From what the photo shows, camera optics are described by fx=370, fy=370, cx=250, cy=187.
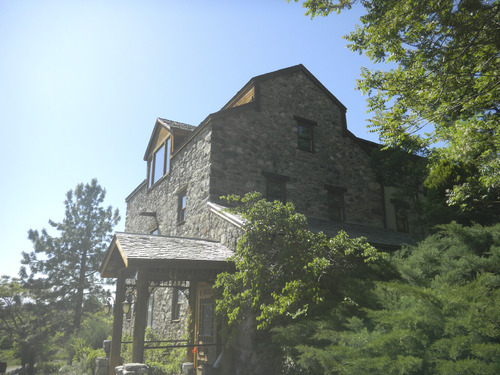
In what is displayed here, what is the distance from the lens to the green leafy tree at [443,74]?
7383 mm

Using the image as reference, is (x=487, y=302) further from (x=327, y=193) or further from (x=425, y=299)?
(x=327, y=193)

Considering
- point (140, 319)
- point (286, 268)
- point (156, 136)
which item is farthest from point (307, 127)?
point (140, 319)

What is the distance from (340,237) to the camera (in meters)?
7.25

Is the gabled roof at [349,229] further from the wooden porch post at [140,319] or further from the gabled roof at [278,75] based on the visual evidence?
the gabled roof at [278,75]

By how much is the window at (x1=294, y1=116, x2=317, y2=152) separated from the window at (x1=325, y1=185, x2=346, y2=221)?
1714 mm

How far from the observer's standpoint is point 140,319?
7676mm

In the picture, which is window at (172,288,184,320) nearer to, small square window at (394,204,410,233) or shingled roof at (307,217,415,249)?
shingled roof at (307,217,415,249)

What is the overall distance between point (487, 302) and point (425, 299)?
682mm

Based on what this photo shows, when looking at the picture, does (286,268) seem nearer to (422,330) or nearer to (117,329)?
(422,330)

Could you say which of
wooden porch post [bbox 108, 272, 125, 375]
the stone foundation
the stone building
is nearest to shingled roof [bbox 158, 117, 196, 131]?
the stone building

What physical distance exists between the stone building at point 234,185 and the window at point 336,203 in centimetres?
4

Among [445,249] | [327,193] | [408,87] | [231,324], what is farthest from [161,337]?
[408,87]

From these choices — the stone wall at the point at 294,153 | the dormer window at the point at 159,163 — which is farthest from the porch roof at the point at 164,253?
the dormer window at the point at 159,163

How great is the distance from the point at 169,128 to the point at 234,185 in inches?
196
